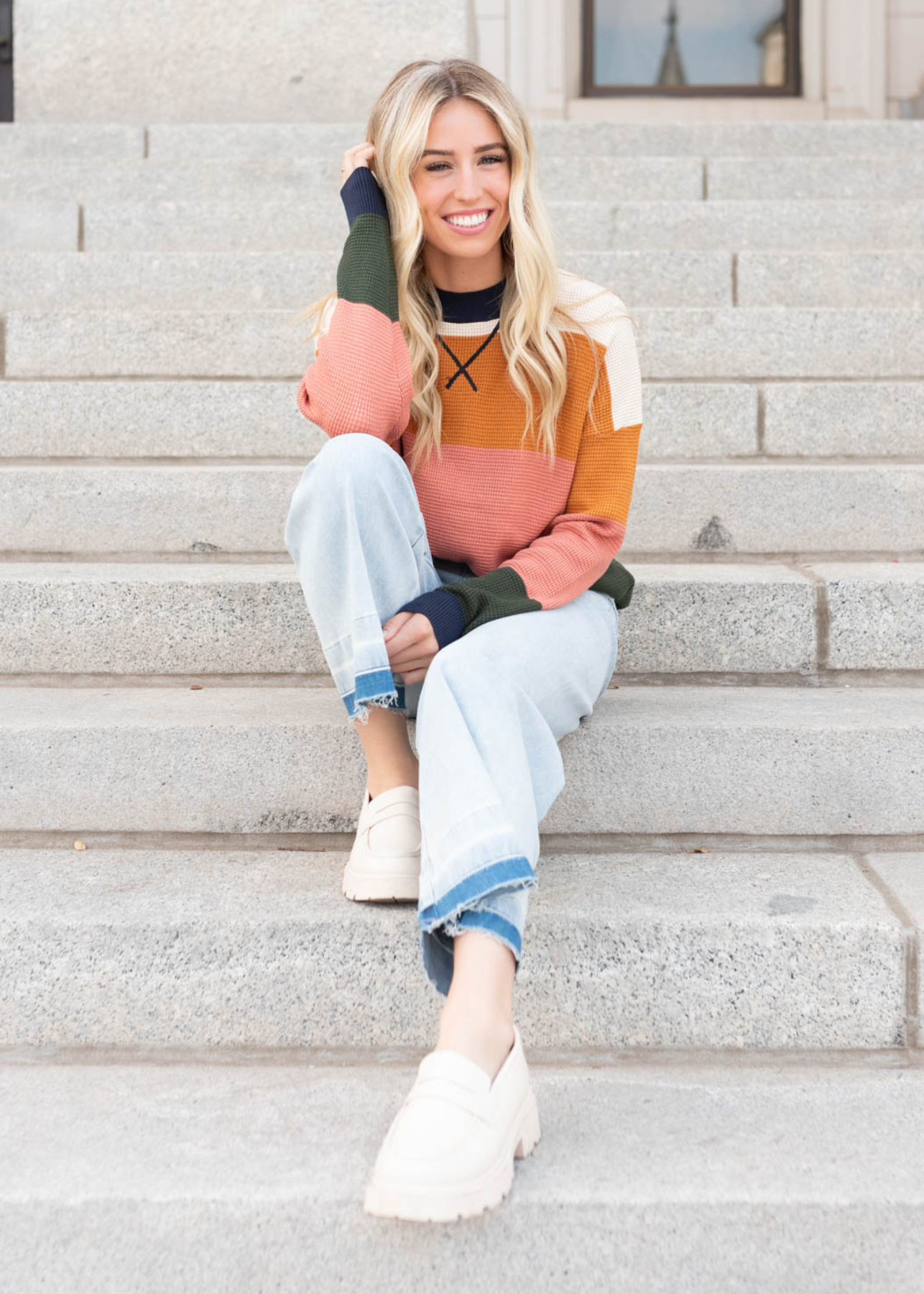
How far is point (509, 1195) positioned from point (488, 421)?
1.09 m

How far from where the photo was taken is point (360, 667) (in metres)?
1.40

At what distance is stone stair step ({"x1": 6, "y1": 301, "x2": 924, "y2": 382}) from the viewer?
2.69m

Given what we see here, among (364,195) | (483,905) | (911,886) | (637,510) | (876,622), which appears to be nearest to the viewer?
(483,905)

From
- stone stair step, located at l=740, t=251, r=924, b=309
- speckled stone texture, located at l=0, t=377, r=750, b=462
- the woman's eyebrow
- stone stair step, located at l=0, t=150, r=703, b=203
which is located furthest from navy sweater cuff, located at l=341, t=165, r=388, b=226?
stone stair step, located at l=0, t=150, r=703, b=203

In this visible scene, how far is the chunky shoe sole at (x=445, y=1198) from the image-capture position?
1.05 meters

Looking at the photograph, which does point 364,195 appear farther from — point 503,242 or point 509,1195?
point 509,1195

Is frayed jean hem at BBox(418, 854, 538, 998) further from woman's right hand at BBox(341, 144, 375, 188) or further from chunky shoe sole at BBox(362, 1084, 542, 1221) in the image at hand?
woman's right hand at BBox(341, 144, 375, 188)

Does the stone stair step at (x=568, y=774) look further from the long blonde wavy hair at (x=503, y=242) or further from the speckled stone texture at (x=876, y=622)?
the long blonde wavy hair at (x=503, y=242)

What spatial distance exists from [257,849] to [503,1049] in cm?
69

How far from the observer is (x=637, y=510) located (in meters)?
2.33

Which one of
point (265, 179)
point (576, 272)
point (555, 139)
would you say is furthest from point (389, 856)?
point (555, 139)

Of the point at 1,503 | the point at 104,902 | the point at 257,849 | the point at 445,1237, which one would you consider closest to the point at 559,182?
the point at 1,503

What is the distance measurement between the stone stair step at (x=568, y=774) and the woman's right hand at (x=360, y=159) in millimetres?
868

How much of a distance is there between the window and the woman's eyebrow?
5.19 metres
